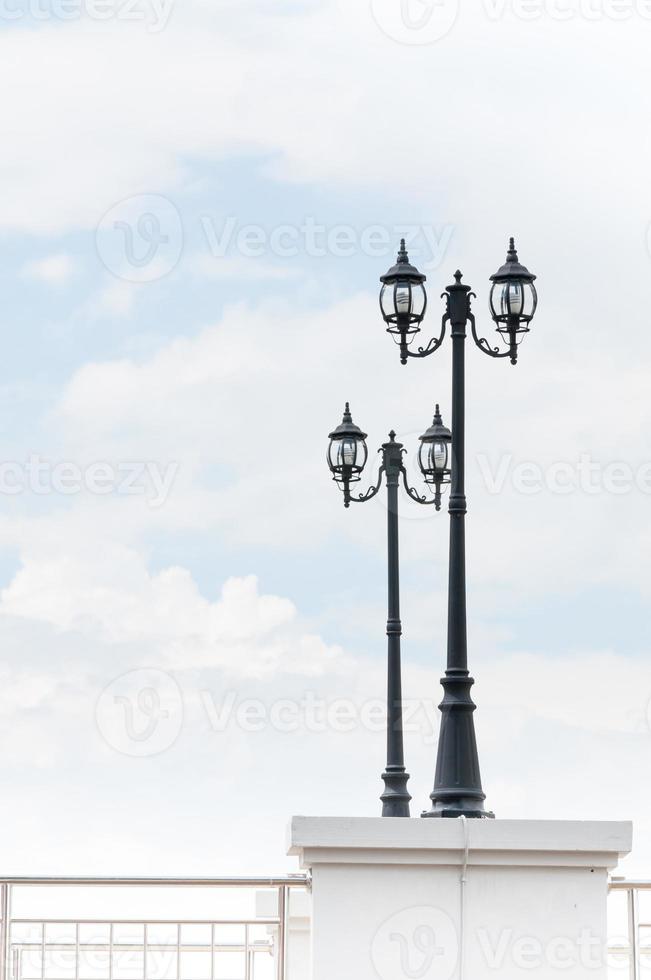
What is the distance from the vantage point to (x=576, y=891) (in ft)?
26.9

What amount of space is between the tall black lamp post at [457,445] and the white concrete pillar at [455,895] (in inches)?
76.1

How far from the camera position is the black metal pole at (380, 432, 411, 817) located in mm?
19234

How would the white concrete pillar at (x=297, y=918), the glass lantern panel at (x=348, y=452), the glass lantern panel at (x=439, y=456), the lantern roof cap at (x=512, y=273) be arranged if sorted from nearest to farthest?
the lantern roof cap at (x=512, y=273)
the white concrete pillar at (x=297, y=918)
the glass lantern panel at (x=348, y=452)
the glass lantern panel at (x=439, y=456)

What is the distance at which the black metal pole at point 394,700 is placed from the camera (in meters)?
19.2

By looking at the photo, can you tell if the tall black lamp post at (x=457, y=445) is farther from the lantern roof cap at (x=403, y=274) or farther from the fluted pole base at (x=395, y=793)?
the fluted pole base at (x=395, y=793)

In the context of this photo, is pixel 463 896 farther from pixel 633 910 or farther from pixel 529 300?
pixel 529 300

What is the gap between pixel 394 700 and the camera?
1938cm

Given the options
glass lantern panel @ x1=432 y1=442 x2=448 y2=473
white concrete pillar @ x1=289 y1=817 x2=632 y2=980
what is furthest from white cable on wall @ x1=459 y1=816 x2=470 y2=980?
glass lantern panel @ x1=432 y1=442 x2=448 y2=473

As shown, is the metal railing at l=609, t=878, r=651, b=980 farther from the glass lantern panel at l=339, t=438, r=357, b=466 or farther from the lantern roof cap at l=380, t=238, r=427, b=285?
the glass lantern panel at l=339, t=438, r=357, b=466

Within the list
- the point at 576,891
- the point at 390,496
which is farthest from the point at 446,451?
the point at 576,891

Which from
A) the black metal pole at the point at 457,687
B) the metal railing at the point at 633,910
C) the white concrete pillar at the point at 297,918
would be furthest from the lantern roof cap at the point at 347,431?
the metal railing at the point at 633,910

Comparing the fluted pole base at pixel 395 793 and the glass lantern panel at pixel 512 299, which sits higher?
the glass lantern panel at pixel 512 299

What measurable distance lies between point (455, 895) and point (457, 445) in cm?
382

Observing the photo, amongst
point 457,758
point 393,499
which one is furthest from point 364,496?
point 457,758
